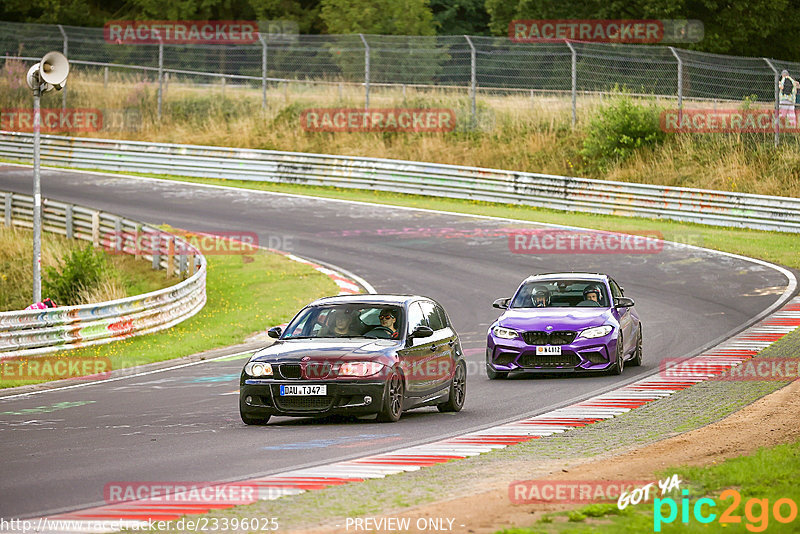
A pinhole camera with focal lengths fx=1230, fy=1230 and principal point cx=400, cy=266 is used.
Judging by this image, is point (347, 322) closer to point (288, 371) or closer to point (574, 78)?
point (288, 371)

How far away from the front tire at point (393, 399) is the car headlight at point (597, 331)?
447 cm

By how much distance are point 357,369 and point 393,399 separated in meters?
0.61

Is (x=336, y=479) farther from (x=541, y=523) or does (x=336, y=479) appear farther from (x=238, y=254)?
(x=238, y=254)

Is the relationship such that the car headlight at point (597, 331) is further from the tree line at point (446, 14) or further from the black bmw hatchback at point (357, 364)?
the tree line at point (446, 14)

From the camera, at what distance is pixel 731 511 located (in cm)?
747

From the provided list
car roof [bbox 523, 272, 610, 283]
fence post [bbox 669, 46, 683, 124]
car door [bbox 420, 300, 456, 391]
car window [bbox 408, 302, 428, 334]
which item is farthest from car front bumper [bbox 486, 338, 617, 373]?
fence post [bbox 669, 46, 683, 124]

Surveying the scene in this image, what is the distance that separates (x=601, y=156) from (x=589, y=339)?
78.1ft

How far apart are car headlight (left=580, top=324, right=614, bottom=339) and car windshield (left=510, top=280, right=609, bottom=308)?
86 cm

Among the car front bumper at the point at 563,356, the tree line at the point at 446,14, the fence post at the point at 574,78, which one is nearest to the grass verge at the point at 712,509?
the car front bumper at the point at 563,356

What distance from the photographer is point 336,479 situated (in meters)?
9.62

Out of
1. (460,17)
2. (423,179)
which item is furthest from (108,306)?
(460,17)

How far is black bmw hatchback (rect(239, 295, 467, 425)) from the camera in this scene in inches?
500

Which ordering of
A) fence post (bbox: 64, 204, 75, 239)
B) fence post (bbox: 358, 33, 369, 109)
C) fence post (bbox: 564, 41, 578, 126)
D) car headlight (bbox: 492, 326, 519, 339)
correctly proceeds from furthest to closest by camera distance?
fence post (bbox: 358, 33, 369, 109)
fence post (bbox: 564, 41, 578, 126)
fence post (bbox: 64, 204, 75, 239)
car headlight (bbox: 492, 326, 519, 339)

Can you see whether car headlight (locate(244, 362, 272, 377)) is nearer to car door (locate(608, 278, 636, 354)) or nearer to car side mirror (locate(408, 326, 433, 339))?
car side mirror (locate(408, 326, 433, 339))
